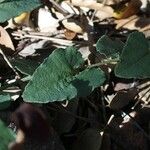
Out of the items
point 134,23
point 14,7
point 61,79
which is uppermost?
point 14,7

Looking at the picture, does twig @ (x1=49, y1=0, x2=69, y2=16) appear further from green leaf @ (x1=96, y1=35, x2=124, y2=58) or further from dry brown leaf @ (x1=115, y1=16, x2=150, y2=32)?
green leaf @ (x1=96, y1=35, x2=124, y2=58)

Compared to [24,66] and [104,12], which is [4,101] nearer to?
[24,66]

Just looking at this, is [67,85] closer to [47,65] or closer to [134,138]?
[47,65]

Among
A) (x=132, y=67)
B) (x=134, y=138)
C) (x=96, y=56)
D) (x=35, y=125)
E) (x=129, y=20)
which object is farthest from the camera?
(x=129, y=20)

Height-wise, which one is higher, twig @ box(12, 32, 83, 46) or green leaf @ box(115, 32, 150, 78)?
green leaf @ box(115, 32, 150, 78)

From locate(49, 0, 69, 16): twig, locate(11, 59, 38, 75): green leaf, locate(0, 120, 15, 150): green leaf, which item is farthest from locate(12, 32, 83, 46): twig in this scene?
locate(0, 120, 15, 150): green leaf

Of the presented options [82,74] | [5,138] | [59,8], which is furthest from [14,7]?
[5,138]

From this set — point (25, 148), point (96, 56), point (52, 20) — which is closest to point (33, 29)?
point (52, 20)
